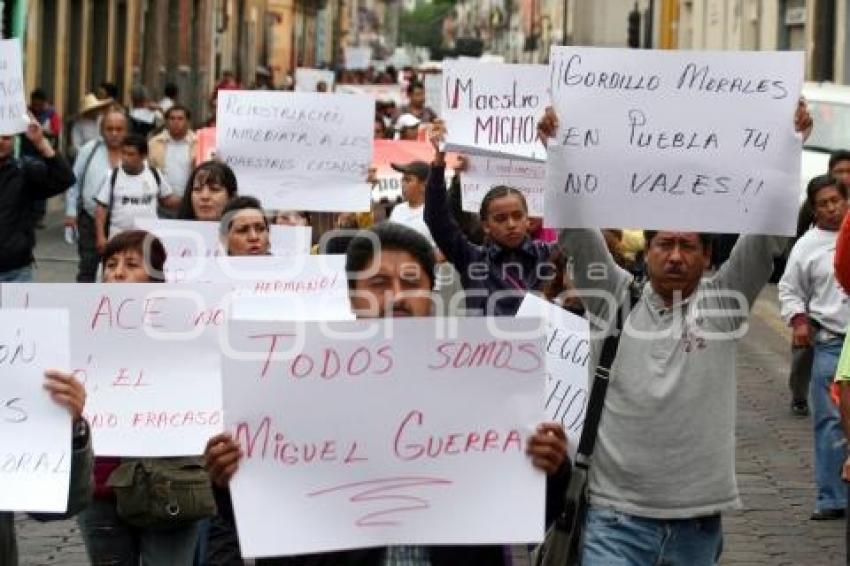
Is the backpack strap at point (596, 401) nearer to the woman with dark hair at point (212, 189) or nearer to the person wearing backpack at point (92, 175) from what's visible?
the woman with dark hair at point (212, 189)

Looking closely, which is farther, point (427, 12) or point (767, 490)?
point (427, 12)

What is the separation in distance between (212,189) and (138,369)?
320 cm

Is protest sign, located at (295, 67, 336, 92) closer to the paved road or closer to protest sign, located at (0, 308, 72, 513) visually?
the paved road

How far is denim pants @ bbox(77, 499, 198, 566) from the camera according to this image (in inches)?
239

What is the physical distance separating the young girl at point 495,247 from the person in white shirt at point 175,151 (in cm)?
828

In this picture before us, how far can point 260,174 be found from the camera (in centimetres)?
1198

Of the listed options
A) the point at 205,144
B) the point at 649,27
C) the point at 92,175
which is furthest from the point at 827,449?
the point at 649,27

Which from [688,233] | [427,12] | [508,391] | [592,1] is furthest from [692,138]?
[427,12]

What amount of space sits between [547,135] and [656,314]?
64 cm

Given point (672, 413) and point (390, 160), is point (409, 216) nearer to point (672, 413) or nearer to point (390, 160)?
point (390, 160)

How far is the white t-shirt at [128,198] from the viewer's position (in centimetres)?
1311

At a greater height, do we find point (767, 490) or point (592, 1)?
point (592, 1)

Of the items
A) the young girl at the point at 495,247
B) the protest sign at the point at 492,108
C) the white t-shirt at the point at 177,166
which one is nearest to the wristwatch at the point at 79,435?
the young girl at the point at 495,247

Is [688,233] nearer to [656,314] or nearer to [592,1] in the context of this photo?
[656,314]
